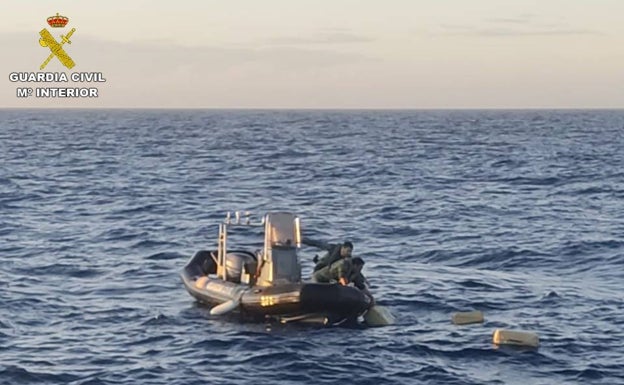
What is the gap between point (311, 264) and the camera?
34.8 metres

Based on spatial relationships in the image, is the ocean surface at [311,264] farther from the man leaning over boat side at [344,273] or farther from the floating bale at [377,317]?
the man leaning over boat side at [344,273]

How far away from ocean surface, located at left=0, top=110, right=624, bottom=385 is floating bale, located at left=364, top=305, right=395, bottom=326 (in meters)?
0.38

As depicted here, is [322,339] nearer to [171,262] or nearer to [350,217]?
[171,262]

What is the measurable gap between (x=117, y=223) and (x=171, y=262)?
10244 millimetres

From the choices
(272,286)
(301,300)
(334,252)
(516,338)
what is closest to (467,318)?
(516,338)

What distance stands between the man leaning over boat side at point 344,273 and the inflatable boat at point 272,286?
615 millimetres

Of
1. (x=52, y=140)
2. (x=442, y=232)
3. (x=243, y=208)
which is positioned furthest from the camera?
(x=52, y=140)

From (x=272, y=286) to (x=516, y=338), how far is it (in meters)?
6.24

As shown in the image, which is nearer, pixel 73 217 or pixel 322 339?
pixel 322 339

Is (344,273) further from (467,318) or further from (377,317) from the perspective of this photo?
(467,318)

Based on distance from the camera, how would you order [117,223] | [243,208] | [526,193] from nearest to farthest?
1. [117,223]
2. [243,208]
3. [526,193]

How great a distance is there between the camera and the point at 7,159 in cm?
8406

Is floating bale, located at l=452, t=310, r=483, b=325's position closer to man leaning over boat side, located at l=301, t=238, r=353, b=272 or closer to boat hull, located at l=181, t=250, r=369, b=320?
boat hull, located at l=181, t=250, r=369, b=320

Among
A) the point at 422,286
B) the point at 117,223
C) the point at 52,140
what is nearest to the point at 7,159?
the point at 52,140
